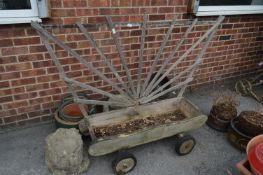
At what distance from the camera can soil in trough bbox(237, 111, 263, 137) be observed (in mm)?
2645

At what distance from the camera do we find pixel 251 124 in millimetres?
2658

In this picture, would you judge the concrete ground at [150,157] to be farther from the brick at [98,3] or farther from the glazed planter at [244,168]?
the brick at [98,3]

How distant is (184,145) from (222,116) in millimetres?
751

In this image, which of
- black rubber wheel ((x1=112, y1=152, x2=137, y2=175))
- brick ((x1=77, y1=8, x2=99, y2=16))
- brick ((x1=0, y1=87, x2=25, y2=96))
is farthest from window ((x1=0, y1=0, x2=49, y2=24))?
black rubber wheel ((x1=112, y1=152, x2=137, y2=175))

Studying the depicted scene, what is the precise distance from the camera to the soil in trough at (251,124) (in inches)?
104

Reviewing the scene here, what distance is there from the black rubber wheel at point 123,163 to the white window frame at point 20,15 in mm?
1641

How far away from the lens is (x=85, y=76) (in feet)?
9.92

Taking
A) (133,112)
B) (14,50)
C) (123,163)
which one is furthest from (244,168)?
(14,50)

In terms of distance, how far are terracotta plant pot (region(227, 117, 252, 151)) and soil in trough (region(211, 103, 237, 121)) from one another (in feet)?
0.27

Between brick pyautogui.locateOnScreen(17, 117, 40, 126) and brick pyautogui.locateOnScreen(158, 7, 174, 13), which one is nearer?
brick pyautogui.locateOnScreen(17, 117, 40, 126)

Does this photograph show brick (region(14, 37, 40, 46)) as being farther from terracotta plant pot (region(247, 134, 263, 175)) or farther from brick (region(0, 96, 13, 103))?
terracotta plant pot (region(247, 134, 263, 175))

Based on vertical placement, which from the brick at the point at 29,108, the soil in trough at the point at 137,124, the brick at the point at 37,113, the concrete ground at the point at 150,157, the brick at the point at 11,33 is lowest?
the concrete ground at the point at 150,157

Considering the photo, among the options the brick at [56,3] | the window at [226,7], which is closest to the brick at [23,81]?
the brick at [56,3]

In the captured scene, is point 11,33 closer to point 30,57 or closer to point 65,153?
point 30,57
